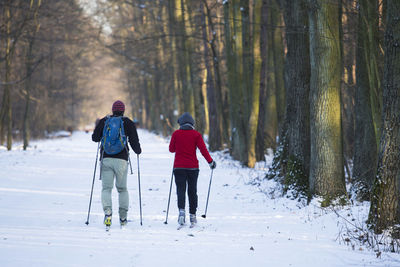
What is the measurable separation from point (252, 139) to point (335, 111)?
7.92m

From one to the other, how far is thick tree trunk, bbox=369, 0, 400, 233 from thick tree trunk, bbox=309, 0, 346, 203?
2.19 metres

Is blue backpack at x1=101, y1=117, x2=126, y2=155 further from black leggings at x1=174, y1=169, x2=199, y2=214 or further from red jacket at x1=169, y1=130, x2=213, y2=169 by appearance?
black leggings at x1=174, y1=169, x2=199, y2=214

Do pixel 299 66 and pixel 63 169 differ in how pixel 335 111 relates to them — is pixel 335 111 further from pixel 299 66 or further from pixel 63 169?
pixel 63 169

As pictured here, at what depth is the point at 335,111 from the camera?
29.5ft

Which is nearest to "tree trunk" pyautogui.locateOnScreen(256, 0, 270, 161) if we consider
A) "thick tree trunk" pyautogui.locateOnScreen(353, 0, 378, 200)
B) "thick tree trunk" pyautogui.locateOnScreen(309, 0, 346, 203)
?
"thick tree trunk" pyautogui.locateOnScreen(353, 0, 378, 200)

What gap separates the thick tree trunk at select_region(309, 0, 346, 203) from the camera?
353 inches

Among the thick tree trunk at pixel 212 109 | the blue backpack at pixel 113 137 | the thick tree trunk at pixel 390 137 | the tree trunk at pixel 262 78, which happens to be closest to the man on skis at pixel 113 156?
the blue backpack at pixel 113 137

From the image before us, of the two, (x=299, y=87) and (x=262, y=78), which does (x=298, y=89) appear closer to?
(x=299, y=87)

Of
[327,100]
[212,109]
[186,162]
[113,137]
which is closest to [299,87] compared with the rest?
[327,100]

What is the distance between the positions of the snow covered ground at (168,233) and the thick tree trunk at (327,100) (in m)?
0.67

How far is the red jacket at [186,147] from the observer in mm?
8133

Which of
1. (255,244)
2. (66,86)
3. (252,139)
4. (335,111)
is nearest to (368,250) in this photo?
(255,244)

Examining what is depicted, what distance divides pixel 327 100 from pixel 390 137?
7.95 feet

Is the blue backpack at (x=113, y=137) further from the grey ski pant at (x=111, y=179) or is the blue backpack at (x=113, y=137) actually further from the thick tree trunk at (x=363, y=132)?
the thick tree trunk at (x=363, y=132)
